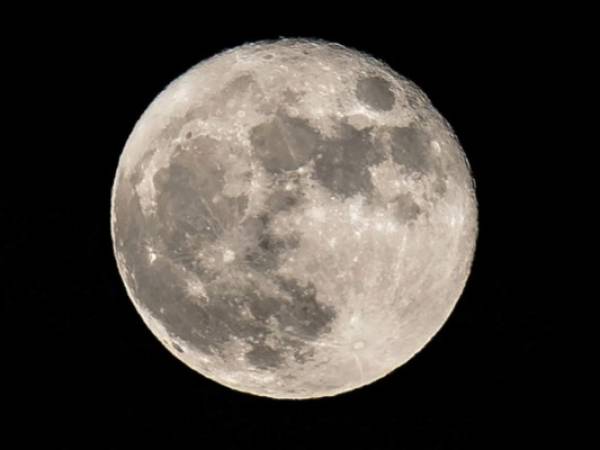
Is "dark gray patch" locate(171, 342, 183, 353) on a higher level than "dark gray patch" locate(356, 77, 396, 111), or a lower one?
lower

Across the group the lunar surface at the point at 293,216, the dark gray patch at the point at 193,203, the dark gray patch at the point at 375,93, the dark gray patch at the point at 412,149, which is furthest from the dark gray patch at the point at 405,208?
the dark gray patch at the point at 193,203

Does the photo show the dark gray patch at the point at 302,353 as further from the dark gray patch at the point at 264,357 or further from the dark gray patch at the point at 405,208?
the dark gray patch at the point at 405,208

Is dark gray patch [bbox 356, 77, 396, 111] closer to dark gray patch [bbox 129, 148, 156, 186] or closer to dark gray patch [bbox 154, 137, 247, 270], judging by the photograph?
dark gray patch [bbox 154, 137, 247, 270]

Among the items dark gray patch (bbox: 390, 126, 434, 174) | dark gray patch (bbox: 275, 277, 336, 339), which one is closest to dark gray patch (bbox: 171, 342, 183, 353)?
dark gray patch (bbox: 275, 277, 336, 339)

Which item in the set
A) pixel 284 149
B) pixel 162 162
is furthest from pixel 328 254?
pixel 162 162

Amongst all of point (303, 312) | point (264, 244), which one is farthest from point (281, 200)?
point (303, 312)

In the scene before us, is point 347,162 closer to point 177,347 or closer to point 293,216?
point 293,216
